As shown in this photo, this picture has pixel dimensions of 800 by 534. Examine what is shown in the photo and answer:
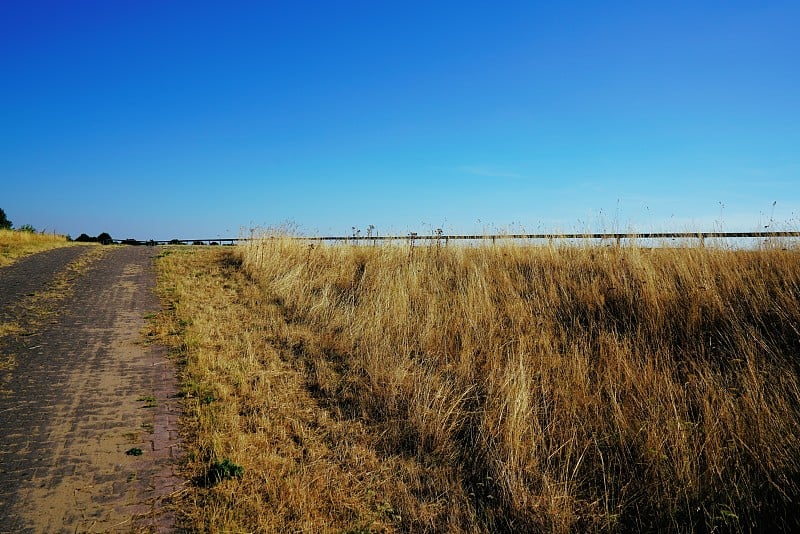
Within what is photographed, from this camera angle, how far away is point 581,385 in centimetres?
518

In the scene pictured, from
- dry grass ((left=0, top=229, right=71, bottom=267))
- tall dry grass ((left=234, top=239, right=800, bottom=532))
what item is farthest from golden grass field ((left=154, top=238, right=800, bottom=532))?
dry grass ((left=0, top=229, right=71, bottom=267))

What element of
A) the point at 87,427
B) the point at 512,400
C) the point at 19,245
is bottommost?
the point at 87,427

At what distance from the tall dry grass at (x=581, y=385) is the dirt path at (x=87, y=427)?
1.85m

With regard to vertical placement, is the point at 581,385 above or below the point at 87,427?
above

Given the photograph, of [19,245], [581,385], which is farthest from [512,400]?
[19,245]

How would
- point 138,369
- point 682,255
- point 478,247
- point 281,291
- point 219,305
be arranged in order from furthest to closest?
point 478,247, point 281,291, point 219,305, point 682,255, point 138,369

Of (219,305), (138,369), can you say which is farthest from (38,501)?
(219,305)

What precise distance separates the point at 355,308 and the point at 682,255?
5.87m

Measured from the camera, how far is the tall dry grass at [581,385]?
3619 mm

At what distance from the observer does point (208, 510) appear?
343cm

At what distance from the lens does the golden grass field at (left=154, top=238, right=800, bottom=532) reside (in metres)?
3.59

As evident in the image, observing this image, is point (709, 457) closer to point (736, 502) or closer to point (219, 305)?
point (736, 502)

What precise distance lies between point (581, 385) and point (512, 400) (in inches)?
37.0

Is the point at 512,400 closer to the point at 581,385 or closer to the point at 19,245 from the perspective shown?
the point at 581,385
